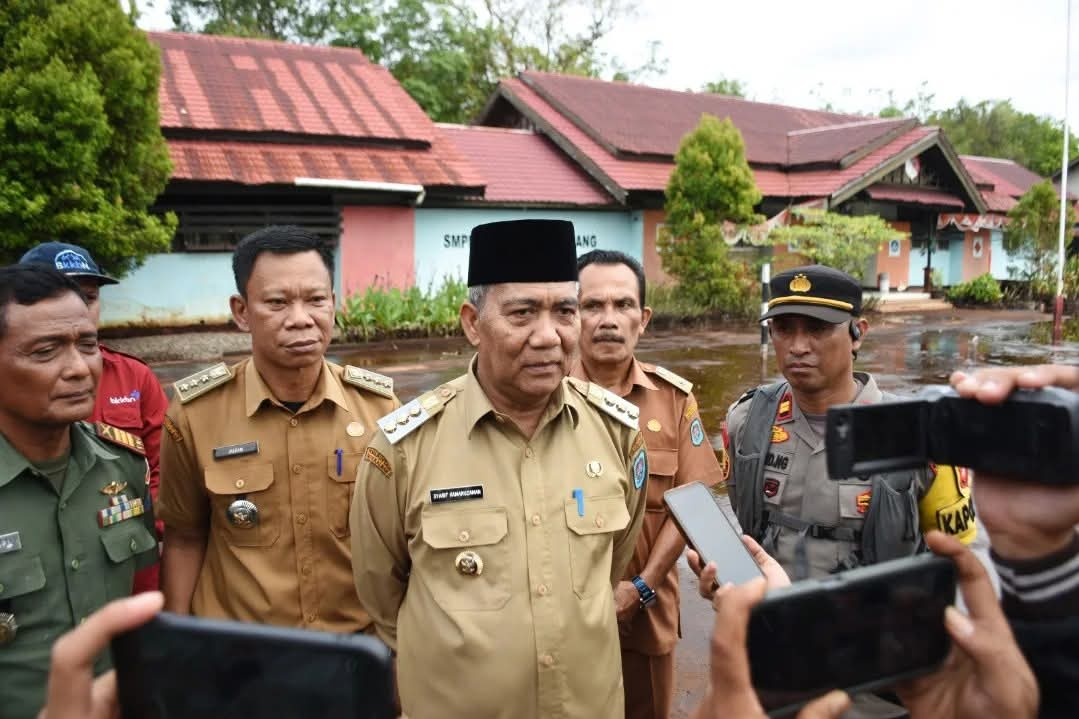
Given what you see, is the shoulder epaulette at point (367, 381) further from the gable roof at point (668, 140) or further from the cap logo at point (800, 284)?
the gable roof at point (668, 140)

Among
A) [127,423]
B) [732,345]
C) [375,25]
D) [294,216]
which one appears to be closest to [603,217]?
[732,345]

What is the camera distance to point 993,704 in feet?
3.48

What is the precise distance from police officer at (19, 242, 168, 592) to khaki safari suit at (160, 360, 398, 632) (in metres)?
0.57

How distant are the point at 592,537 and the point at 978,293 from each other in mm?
22540

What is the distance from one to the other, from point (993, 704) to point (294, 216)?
13.0 m

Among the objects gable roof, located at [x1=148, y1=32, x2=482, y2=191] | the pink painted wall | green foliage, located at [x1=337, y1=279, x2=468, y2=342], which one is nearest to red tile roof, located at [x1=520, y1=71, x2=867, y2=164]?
gable roof, located at [x1=148, y1=32, x2=482, y2=191]

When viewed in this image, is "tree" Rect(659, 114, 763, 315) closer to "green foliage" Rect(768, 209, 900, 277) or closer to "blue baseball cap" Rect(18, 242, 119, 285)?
"green foliage" Rect(768, 209, 900, 277)

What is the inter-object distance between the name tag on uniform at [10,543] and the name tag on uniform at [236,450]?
525 mm

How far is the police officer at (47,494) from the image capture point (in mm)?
1644

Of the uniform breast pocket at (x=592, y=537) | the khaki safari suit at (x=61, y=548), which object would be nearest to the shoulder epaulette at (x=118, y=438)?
the khaki safari suit at (x=61, y=548)

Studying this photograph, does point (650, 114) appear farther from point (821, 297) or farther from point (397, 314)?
point (821, 297)

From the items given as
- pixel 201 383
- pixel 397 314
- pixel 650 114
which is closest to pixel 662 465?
pixel 201 383

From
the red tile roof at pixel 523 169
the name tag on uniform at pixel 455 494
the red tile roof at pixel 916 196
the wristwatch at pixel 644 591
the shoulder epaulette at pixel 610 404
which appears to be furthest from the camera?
the red tile roof at pixel 916 196

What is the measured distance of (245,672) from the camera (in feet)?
3.01
